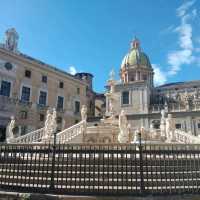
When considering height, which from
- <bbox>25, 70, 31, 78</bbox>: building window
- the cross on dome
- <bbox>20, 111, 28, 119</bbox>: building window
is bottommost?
<bbox>20, 111, 28, 119</bbox>: building window

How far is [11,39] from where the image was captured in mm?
32062

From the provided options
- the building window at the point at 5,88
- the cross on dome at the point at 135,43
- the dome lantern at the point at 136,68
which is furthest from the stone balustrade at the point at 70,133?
the cross on dome at the point at 135,43

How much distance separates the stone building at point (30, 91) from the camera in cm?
2934

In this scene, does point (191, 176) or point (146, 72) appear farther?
point (146, 72)

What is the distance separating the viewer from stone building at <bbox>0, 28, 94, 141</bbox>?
2934cm

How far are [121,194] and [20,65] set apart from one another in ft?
92.7

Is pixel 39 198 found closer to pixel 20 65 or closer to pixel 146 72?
pixel 20 65

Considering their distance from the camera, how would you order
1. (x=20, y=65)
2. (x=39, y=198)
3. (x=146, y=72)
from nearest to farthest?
(x=39, y=198), (x=20, y=65), (x=146, y=72)

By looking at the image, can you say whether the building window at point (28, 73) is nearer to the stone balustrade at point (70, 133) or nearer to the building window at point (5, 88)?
the building window at point (5, 88)

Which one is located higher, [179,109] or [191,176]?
[179,109]

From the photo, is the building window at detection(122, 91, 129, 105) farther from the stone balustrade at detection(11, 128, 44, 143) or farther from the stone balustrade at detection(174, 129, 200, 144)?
the stone balustrade at detection(11, 128, 44, 143)

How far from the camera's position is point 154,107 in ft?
129

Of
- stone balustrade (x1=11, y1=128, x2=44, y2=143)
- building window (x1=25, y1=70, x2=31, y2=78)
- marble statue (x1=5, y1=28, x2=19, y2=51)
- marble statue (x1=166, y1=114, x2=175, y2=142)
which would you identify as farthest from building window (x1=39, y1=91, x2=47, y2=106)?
marble statue (x1=166, y1=114, x2=175, y2=142)

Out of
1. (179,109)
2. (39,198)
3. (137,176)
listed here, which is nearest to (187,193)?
(137,176)
